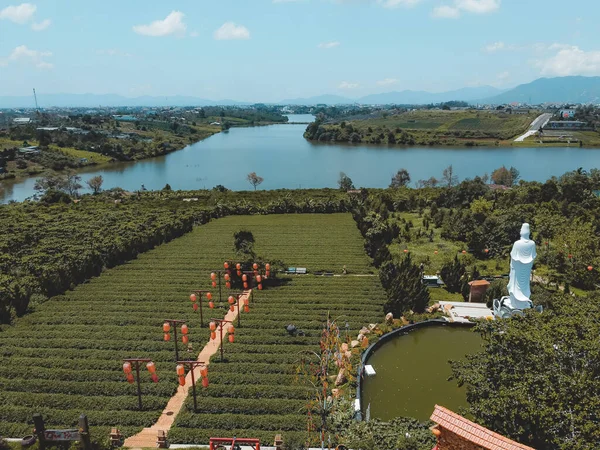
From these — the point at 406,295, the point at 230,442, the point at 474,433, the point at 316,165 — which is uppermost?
the point at 316,165

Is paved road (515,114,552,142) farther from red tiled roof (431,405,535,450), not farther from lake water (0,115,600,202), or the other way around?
red tiled roof (431,405,535,450)

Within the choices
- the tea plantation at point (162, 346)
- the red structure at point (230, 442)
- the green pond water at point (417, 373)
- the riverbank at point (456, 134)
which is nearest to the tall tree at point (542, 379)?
the green pond water at point (417, 373)

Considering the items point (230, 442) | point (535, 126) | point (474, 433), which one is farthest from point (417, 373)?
point (535, 126)

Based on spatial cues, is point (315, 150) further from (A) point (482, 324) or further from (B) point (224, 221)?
(A) point (482, 324)

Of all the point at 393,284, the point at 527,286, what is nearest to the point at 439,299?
the point at 393,284

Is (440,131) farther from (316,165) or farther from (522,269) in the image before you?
(522,269)

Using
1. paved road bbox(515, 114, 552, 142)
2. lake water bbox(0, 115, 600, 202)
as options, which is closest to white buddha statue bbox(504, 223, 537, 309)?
lake water bbox(0, 115, 600, 202)

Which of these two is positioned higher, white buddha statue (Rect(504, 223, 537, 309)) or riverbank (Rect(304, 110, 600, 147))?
riverbank (Rect(304, 110, 600, 147))
